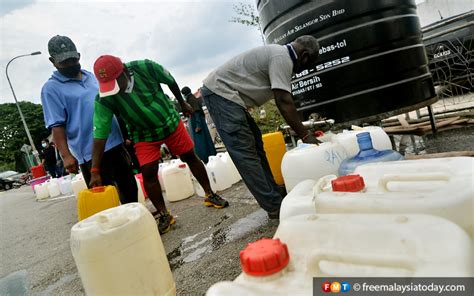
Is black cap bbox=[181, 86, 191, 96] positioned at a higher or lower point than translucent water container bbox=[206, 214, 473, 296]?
higher

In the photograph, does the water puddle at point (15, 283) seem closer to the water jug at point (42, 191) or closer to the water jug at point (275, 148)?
the water jug at point (275, 148)

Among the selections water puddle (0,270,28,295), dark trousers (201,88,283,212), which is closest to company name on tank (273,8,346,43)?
dark trousers (201,88,283,212)

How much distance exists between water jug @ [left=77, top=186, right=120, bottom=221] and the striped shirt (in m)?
0.75

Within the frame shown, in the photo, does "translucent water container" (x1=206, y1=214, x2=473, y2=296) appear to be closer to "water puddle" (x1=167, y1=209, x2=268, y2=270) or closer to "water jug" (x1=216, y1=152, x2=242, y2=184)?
"water puddle" (x1=167, y1=209, x2=268, y2=270)

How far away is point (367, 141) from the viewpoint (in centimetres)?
161

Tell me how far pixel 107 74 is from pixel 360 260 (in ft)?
7.64

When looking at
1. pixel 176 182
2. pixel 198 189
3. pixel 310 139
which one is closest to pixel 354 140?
pixel 310 139

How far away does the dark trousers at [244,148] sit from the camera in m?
2.33

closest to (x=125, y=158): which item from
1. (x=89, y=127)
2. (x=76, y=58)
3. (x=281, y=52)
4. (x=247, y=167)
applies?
(x=89, y=127)

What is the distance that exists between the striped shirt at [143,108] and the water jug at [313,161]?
1.19m

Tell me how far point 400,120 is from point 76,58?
395 centimetres

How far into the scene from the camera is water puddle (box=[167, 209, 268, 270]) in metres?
2.25

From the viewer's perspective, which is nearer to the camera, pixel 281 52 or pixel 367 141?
pixel 367 141

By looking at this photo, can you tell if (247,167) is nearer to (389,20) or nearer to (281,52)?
(281,52)
